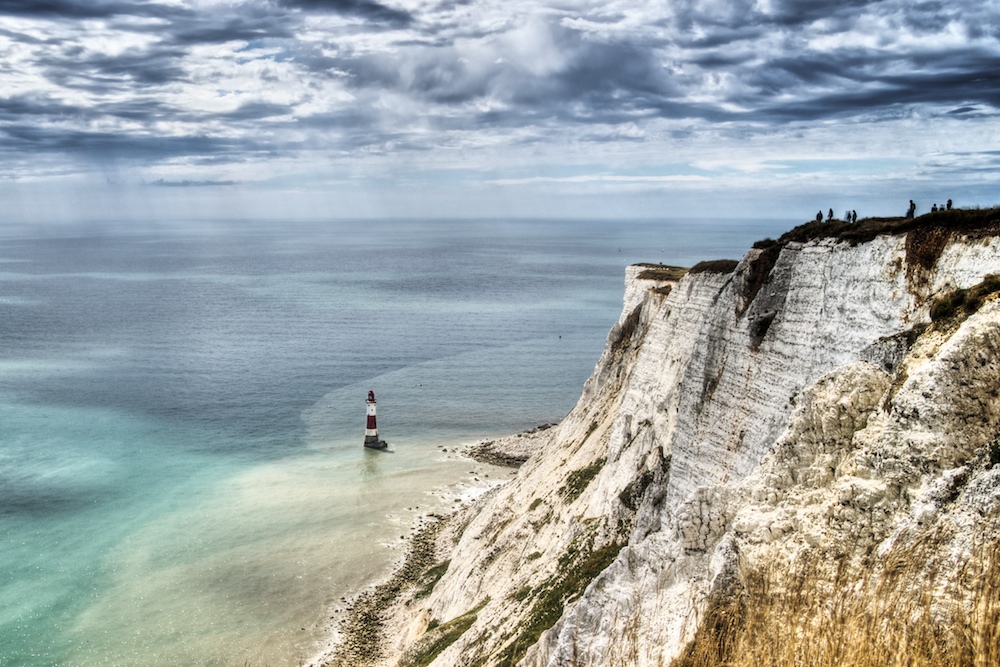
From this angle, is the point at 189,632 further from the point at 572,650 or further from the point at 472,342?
the point at 472,342

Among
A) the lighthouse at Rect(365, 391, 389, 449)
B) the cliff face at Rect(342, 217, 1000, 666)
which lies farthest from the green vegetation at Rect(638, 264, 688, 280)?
the lighthouse at Rect(365, 391, 389, 449)

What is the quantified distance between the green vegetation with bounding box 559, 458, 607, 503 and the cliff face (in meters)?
0.70

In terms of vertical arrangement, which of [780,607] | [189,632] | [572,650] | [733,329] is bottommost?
[189,632]

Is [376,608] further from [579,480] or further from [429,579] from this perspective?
[579,480]

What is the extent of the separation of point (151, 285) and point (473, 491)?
154121 millimetres

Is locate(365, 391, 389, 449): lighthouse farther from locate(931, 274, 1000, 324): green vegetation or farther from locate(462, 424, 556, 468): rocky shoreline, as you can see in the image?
locate(931, 274, 1000, 324): green vegetation

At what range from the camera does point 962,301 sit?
18453mm

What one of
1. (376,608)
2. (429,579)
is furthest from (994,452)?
(429,579)

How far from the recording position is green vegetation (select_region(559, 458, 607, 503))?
39.1 metres

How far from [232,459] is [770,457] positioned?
56.0 meters

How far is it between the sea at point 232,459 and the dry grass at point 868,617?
92.3ft

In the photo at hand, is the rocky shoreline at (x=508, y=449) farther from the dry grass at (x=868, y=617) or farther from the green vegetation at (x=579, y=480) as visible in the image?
the dry grass at (x=868, y=617)

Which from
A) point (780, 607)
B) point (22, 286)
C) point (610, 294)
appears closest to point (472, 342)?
point (610, 294)

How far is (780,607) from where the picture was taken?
16266 mm
